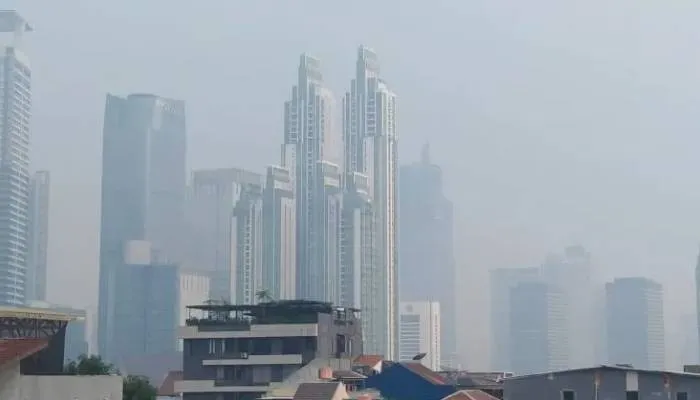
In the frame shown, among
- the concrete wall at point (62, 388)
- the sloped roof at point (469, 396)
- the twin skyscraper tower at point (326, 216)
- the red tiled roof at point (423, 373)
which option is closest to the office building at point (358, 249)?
the twin skyscraper tower at point (326, 216)

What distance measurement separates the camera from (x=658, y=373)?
25172mm

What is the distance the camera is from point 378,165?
15550 centimetres

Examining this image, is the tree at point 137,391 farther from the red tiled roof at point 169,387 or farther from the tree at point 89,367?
the red tiled roof at point 169,387

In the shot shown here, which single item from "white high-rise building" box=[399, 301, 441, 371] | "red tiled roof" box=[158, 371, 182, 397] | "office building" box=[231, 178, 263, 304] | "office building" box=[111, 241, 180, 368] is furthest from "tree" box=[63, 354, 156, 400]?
"office building" box=[111, 241, 180, 368]

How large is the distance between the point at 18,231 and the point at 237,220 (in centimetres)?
4641

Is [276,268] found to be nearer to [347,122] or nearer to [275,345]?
[347,122]

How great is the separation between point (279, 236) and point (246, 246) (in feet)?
15.6

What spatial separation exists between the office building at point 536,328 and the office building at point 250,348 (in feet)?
428

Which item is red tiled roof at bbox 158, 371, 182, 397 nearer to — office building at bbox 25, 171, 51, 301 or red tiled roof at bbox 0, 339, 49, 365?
red tiled roof at bbox 0, 339, 49, 365

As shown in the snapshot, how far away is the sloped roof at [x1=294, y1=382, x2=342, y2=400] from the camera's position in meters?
30.4

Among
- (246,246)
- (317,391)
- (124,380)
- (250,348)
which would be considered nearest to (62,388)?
(317,391)

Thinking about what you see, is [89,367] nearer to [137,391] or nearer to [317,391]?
[137,391]

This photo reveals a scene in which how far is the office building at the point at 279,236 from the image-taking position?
154m

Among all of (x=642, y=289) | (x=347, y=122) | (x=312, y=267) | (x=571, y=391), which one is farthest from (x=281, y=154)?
(x=571, y=391)
